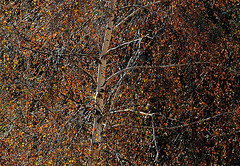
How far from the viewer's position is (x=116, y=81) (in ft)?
17.4

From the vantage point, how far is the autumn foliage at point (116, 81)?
14.7 ft

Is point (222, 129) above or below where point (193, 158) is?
above

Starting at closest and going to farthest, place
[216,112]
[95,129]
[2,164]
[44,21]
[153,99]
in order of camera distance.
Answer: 1. [95,129]
2. [44,21]
3. [2,164]
4. [216,112]
5. [153,99]

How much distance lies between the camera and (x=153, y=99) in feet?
19.8

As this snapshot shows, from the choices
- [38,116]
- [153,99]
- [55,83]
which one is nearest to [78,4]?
[55,83]

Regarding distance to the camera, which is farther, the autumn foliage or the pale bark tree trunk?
the autumn foliage

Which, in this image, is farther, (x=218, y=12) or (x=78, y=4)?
(x=218, y=12)

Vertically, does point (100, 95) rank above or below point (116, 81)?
below

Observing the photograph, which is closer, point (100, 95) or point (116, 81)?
point (100, 95)

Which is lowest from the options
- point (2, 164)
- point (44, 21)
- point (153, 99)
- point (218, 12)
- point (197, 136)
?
point (2, 164)

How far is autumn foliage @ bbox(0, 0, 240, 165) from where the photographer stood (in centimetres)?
448

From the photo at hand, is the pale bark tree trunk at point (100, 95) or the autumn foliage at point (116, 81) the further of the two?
the autumn foliage at point (116, 81)

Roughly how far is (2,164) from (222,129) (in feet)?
9.69

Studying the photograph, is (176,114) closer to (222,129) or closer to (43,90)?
(222,129)
